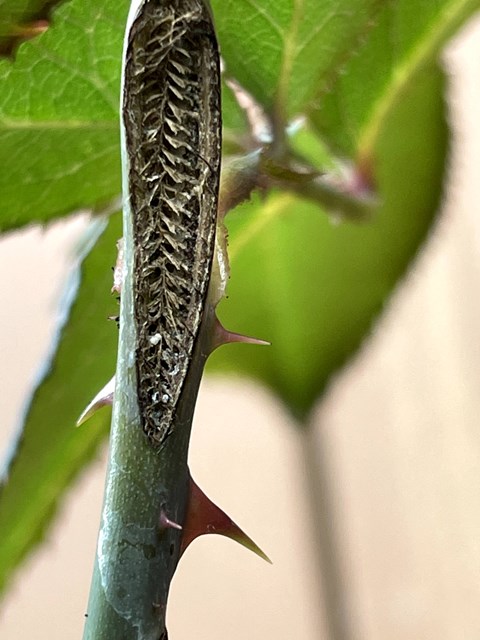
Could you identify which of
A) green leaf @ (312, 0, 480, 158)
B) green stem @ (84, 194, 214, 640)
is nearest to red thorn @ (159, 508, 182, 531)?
green stem @ (84, 194, 214, 640)

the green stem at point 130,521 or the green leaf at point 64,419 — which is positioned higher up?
the green stem at point 130,521

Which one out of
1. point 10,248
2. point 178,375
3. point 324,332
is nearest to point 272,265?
point 324,332

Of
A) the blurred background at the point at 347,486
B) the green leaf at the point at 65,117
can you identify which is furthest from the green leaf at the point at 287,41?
the blurred background at the point at 347,486

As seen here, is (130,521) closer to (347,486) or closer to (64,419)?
(64,419)

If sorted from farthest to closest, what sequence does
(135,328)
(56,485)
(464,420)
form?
(464,420), (56,485), (135,328)

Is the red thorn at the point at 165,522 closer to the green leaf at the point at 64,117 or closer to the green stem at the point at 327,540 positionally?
the green leaf at the point at 64,117

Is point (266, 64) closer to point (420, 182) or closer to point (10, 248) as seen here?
point (420, 182)

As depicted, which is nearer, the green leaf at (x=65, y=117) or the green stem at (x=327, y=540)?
the green leaf at (x=65, y=117)

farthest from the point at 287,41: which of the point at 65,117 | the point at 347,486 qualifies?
the point at 347,486
